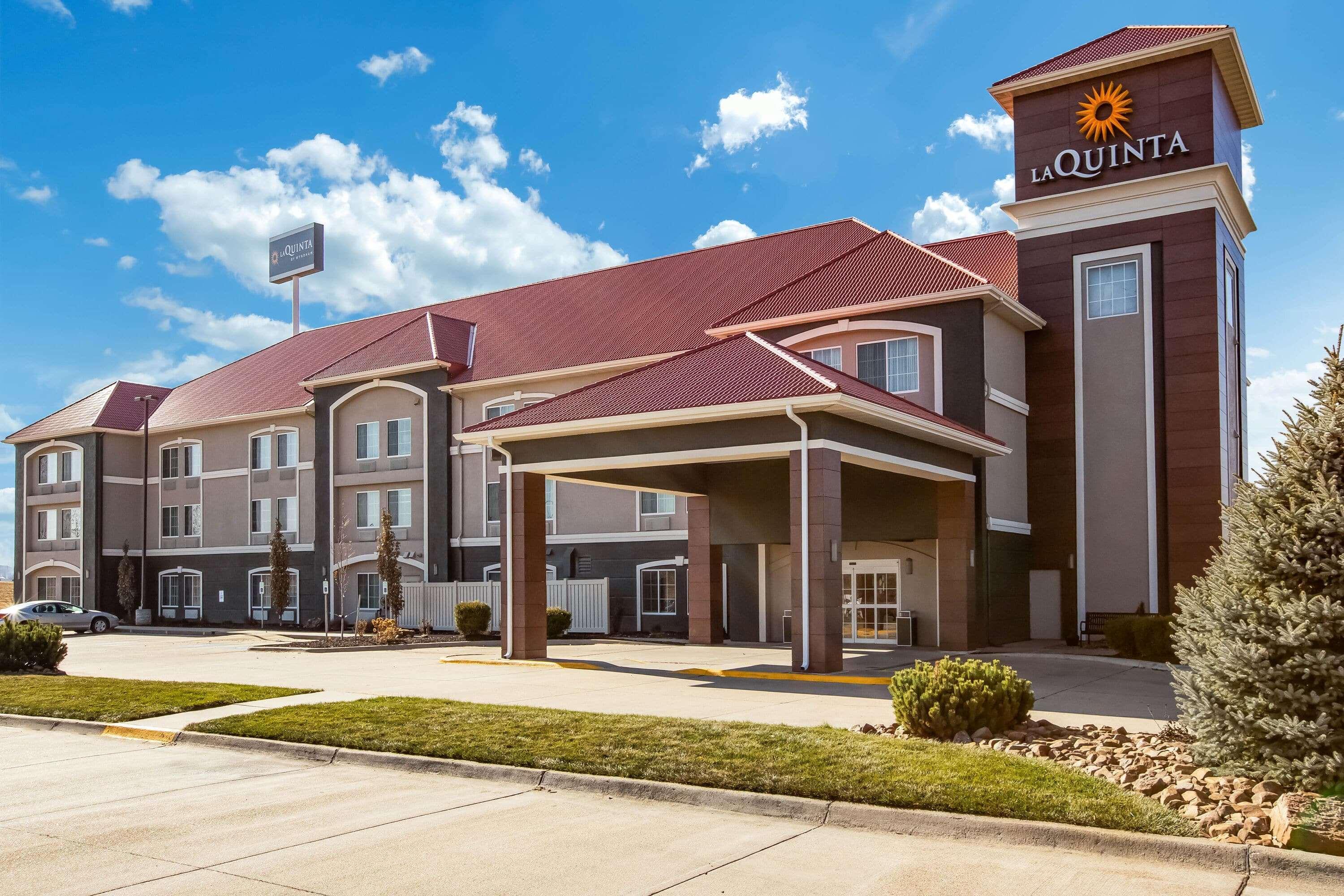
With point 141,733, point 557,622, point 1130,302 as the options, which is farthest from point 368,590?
point 141,733

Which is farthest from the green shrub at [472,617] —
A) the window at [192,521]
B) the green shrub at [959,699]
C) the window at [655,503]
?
the green shrub at [959,699]

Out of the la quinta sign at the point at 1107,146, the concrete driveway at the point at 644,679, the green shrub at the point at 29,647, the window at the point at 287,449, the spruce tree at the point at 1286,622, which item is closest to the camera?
the spruce tree at the point at 1286,622

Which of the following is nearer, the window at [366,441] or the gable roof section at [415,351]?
the gable roof section at [415,351]

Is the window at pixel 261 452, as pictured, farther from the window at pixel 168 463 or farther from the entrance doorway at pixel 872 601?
the entrance doorway at pixel 872 601

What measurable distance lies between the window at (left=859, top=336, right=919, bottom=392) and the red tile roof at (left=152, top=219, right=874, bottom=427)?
222 inches

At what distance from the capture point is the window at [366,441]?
41.8 meters

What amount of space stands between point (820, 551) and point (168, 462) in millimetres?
40550

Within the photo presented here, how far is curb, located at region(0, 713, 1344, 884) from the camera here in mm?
7426

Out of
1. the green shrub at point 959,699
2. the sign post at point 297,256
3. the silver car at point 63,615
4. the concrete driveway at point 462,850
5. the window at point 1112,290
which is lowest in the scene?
the silver car at point 63,615

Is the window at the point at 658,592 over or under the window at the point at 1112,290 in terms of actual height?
under

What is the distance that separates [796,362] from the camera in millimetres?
21375

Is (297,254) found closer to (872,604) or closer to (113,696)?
(872,604)

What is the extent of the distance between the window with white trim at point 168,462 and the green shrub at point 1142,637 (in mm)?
41040

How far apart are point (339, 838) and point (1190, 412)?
25.0m
